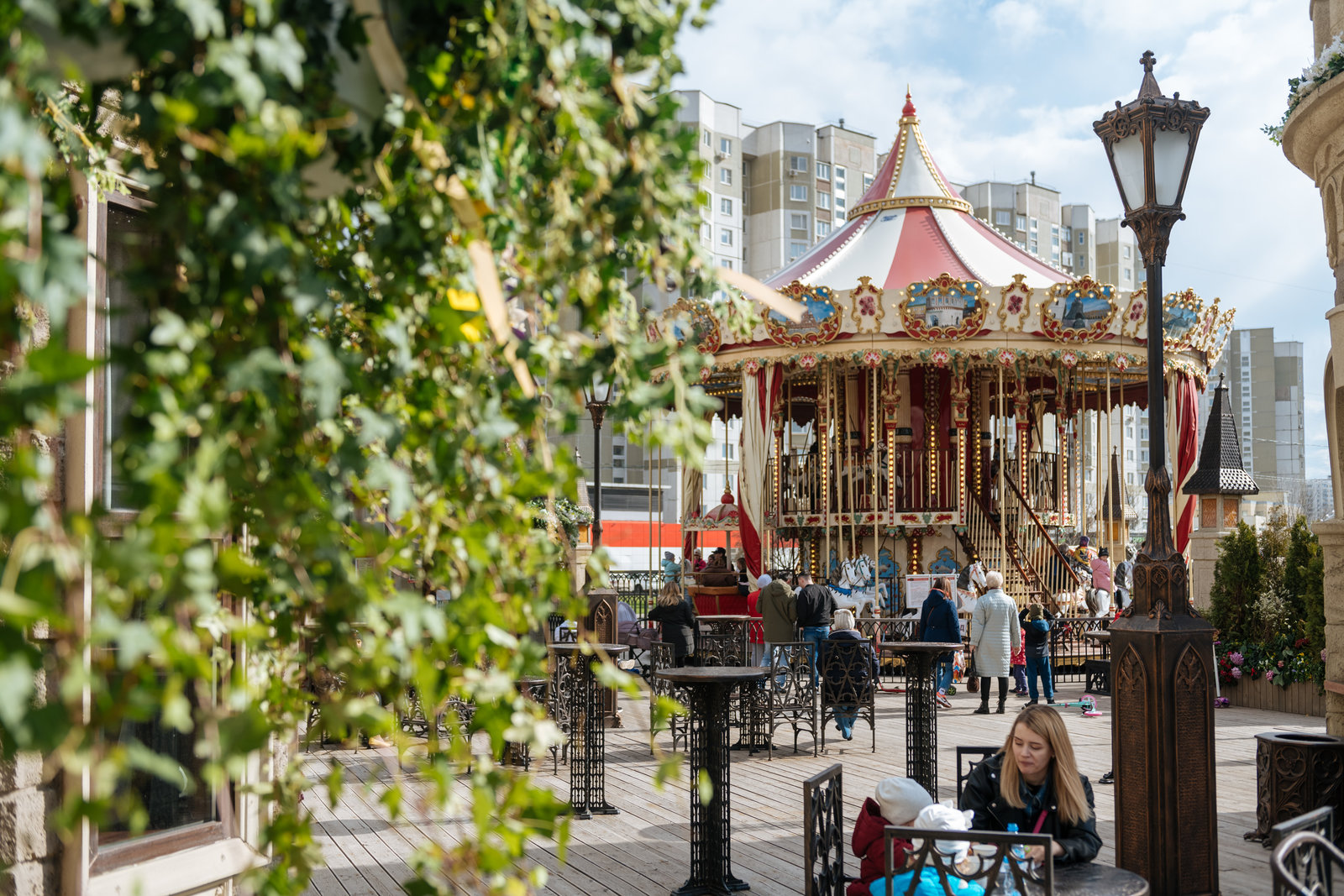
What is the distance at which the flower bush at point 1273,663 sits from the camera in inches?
447

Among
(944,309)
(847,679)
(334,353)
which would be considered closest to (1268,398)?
(944,309)

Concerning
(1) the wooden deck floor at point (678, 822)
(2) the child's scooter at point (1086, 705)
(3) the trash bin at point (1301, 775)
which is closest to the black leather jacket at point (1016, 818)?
(1) the wooden deck floor at point (678, 822)

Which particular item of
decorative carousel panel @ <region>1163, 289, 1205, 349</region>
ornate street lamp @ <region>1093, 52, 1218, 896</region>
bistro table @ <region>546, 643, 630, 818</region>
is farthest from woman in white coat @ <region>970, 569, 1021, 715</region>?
decorative carousel panel @ <region>1163, 289, 1205, 349</region>

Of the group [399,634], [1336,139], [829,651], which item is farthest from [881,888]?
[829,651]

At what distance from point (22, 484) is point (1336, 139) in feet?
22.0

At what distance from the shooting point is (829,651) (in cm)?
950

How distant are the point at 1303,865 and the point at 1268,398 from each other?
87.7 metres

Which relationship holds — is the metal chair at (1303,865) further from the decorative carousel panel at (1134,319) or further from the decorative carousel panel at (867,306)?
the decorative carousel panel at (1134,319)

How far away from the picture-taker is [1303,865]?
10.6ft

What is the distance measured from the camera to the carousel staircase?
1694 centimetres

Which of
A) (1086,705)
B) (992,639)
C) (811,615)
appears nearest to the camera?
(992,639)

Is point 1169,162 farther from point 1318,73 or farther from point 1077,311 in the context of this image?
point 1077,311

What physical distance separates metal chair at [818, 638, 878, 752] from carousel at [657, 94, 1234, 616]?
627cm

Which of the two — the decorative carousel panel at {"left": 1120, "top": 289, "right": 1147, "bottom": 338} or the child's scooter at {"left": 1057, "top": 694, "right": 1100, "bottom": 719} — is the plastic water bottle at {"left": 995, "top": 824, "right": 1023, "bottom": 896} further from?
the decorative carousel panel at {"left": 1120, "top": 289, "right": 1147, "bottom": 338}
